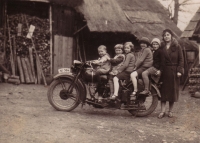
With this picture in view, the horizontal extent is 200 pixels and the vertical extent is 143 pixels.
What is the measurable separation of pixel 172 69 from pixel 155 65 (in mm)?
388

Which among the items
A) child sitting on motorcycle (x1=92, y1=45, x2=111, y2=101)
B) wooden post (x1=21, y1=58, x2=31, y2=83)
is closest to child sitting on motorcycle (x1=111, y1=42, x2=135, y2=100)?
child sitting on motorcycle (x1=92, y1=45, x2=111, y2=101)

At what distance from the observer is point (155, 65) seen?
25.8ft

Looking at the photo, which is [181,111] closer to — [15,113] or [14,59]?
[15,113]

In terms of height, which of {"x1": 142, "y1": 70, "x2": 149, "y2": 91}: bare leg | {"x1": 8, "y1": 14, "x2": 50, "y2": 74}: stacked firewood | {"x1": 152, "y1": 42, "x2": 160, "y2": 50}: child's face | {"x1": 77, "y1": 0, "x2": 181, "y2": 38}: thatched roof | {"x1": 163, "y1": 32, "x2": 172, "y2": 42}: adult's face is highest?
{"x1": 77, "y1": 0, "x2": 181, "y2": 38}: thatched roof

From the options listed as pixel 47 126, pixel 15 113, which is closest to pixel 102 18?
pixel 15 113

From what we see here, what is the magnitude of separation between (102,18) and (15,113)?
8136 millimetres

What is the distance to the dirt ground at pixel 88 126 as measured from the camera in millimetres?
5598

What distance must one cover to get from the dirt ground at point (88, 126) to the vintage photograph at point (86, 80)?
16mm

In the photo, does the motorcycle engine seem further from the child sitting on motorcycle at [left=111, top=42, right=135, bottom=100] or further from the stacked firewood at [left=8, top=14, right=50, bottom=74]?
the stacked firewood at [left=8, top=14, right=50, bottom=74]

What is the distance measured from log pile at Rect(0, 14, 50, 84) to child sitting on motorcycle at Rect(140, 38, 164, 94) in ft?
23.6

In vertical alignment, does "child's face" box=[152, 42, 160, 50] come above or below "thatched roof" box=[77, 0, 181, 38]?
below

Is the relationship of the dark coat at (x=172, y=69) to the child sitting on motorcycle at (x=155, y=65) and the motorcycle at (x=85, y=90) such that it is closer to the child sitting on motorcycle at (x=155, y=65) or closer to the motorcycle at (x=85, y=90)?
the child sitting on motorcycle at (x=155, y=65)

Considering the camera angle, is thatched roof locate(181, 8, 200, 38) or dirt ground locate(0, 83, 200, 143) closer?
dirt ground locate(0, 83, 200, 143)

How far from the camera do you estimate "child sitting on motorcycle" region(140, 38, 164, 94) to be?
7.58m
